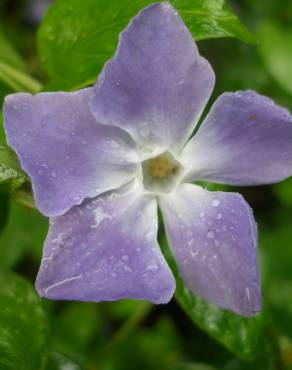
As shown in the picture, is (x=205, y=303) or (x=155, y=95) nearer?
(x=155, y=95)

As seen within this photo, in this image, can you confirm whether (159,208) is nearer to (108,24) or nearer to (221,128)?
(221,128)

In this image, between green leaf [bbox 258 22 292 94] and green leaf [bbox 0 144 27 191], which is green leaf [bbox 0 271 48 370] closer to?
green leaf [bbox 0 144 27 191]

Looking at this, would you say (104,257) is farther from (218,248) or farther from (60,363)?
(60,363)

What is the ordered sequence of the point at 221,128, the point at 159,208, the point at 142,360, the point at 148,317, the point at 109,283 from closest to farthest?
the point at 109,283 < the point at 221,128 < the point at 159,208 < the point at 142,360 < the point at 148,317

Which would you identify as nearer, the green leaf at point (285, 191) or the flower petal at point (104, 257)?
the flower petal at point (104, 257)

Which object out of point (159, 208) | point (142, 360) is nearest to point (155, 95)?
point (159, 208)

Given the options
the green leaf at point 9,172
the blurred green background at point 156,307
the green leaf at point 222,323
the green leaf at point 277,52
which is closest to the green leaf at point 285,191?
the blurred green background at point 156,307

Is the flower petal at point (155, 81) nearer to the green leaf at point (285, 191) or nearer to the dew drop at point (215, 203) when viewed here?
the dew drop at point (215, 203)

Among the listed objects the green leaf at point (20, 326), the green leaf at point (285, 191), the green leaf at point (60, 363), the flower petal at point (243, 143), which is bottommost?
the green leaf at point (285, 191)
